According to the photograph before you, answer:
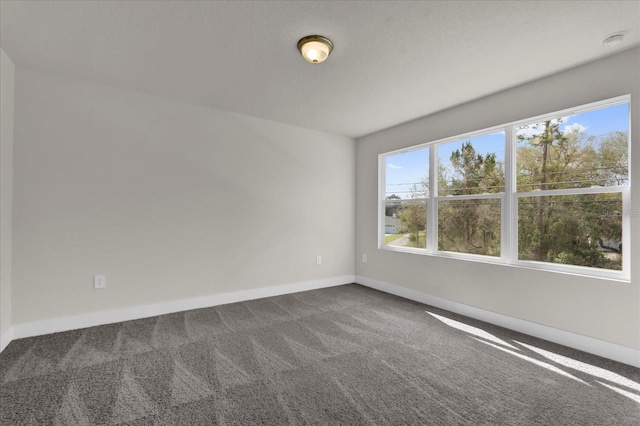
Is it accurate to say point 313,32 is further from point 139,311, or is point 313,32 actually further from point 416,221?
point 139,311

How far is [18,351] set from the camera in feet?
7.61

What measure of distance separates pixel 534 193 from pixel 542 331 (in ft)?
4.36

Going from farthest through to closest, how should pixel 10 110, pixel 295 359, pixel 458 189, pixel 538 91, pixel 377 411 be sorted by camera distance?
pixel 458 189
pixel 538 91
pixel 10 110
pixel 295 359
pixel 377 411

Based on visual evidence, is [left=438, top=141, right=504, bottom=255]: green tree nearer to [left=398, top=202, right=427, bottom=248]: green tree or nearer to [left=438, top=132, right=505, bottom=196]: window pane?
[left=438, top=132, right=505, bottom=196]: window pane

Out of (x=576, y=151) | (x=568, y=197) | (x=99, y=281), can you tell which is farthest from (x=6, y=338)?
(x=576, y=151)

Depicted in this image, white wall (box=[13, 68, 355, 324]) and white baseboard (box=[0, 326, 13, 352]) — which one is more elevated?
white wall (box=[13, 68, 355, 324])

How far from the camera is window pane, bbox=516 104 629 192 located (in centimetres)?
241

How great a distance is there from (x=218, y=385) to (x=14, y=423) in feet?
3.42

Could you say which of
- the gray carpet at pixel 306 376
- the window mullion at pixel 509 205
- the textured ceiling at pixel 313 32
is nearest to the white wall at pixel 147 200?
the textured ceiling at pixel 313 32

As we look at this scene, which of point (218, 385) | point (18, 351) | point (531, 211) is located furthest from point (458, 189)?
point (18, 351)

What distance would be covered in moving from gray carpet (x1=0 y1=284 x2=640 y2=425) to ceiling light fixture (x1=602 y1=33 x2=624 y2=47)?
2480mm

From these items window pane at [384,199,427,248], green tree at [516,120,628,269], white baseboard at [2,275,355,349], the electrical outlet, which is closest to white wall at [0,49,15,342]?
white baseboard at [2,275,355,349]

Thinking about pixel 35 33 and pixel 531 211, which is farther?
pixel 531 211

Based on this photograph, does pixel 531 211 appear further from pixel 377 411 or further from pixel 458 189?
pixel 377 411
